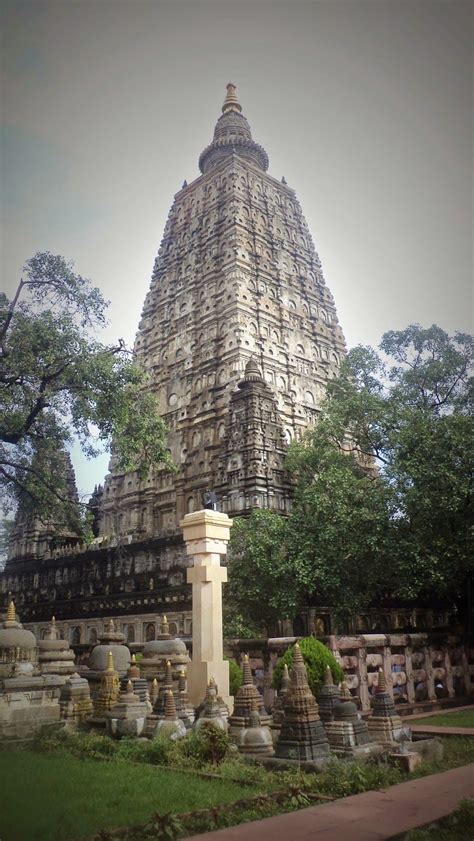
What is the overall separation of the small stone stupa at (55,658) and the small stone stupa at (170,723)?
14.8 feet

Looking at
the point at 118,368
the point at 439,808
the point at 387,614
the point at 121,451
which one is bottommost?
the point at 439,808

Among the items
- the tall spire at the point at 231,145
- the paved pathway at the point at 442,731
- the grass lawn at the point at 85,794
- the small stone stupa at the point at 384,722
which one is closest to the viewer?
the grass lawn at the point at 85,794

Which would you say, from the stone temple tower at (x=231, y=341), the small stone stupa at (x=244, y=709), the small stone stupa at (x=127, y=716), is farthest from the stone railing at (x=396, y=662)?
the stone temple tower at (x=231, y=341)

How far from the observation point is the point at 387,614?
93.8 ft

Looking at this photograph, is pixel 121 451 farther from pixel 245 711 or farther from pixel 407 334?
pixel 407 334

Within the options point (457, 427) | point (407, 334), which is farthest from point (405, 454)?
point (407, 334)

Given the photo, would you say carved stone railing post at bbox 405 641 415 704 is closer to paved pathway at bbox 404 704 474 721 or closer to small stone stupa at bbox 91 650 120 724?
paved pathway at bbox 404 704 474 721

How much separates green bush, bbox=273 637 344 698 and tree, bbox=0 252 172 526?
9143 mm

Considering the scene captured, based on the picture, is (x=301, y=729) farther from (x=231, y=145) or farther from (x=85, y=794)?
(x=231, y=145)

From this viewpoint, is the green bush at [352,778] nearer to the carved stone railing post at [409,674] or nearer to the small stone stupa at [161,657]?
the small stone stupa at [161,657]

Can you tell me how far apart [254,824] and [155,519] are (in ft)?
113

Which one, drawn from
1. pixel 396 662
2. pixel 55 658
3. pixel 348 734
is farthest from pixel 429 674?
pixel 55 658

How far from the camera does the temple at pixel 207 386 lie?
31922mm

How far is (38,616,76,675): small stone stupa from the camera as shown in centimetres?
1412
